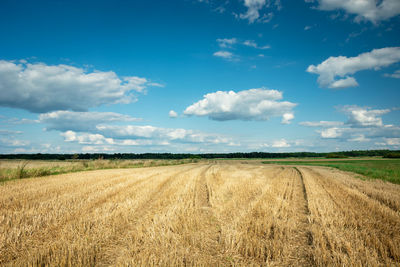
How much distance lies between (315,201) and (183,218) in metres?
6.23

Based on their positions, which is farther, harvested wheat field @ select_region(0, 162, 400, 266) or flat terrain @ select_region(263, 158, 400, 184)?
flat terrain @ select_region(263, 158, 400, 184)

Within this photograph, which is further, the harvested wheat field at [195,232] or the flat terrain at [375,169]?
the flat terrain at [375,169]

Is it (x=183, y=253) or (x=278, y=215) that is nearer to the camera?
(x=183, y=253)

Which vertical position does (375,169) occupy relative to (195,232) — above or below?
below

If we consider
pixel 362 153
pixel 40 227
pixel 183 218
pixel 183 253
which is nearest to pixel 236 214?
pixel 183 218

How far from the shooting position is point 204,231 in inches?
235

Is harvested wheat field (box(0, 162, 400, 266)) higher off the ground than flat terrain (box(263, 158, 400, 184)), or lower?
higher

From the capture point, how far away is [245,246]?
490 centimetres

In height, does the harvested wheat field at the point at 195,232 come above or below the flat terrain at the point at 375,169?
above

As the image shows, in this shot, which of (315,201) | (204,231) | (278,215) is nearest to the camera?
(204,231)

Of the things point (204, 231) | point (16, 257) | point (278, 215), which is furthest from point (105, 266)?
point (278, 215)

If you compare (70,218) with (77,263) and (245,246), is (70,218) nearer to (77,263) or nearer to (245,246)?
(77,263)

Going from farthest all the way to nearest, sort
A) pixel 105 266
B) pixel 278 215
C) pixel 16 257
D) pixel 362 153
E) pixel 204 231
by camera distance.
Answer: pixel 362 153 < pixel 278 215 < pixel 204 231 < pixel 16 257 < pixel 105 266

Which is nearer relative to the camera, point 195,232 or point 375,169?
point 195,232
